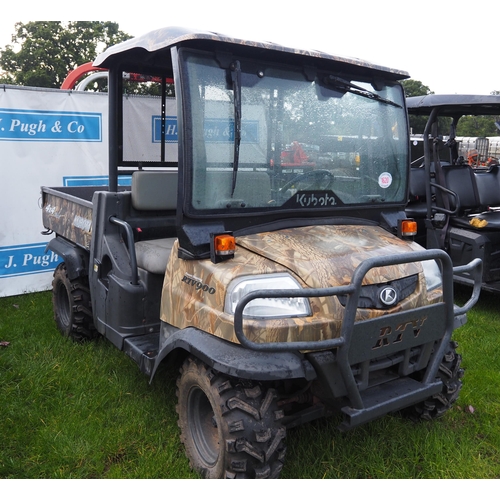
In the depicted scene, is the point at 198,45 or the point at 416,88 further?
the point at 416,88

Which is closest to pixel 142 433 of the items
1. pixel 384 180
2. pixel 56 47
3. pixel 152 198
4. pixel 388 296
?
pixel 152 198

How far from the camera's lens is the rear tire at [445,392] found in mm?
3186

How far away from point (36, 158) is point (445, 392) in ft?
17.3

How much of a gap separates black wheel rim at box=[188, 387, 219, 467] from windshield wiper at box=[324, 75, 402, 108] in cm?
190

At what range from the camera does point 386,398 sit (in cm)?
262

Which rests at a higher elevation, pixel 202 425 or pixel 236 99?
pixel 236 99

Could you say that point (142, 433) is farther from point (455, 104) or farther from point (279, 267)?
point (455, 104)

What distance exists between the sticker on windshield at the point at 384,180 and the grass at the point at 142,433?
151 cm

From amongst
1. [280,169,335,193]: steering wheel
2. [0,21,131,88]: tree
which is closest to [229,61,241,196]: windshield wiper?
[280,169,335,193]: steering wheel

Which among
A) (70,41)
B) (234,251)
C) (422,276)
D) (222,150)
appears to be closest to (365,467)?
(422,276)

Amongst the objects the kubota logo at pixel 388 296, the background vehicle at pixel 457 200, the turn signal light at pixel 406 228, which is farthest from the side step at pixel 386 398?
the background vehicle at pixel 457 200

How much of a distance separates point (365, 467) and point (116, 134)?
2.82 meters

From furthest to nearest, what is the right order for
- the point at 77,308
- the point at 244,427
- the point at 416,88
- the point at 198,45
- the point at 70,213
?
the point at 416,88
the point at 70,213
the point at 77,308
the point at 198,45
the point at 244,427

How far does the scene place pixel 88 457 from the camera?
3.03 m
